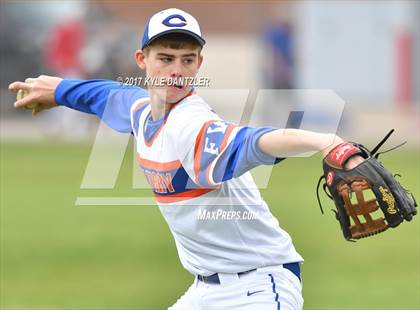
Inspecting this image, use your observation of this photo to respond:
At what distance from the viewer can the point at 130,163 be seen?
20.9 meters

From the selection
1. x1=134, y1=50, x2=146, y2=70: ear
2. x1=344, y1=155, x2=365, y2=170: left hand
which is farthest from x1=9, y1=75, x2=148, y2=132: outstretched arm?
x1=344, y1=155, x2=365, y2=170: left hand

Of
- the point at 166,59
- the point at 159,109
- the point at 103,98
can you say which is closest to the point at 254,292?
the point at 159,109

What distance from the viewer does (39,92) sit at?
22.7 feet

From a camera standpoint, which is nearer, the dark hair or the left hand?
the left hand

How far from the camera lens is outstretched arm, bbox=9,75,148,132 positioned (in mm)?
6793

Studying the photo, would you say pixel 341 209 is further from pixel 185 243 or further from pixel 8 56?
pixel 8 56

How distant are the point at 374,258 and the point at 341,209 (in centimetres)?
762

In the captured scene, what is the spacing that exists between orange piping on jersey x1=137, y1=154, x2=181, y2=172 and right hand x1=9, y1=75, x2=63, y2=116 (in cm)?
124

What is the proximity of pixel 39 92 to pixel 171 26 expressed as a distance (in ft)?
5.35

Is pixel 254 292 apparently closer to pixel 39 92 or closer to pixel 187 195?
pixel 187 195

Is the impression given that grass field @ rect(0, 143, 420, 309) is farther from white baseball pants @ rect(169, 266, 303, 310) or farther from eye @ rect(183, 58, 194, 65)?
eye @ rect(183, 58, 194, 65)

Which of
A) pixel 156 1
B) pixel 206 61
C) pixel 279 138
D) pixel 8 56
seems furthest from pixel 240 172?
pixel 156 1

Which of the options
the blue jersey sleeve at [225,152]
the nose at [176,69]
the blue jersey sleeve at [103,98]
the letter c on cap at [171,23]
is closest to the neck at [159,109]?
the nose at [176,69]

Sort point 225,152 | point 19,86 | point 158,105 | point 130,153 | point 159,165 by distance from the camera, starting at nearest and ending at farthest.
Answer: point 225,152 → point 159,165 → point 158,105 → point 19,86 → point 130,153
